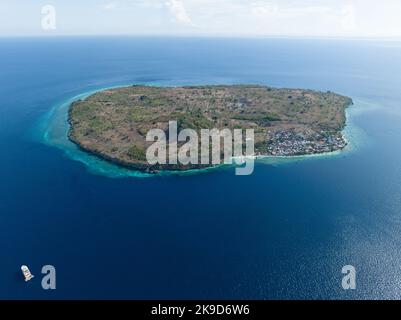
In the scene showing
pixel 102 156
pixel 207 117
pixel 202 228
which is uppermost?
pixel 207 117

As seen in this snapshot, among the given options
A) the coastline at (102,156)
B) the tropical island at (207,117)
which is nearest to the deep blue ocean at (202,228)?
the coastline at (102,156)

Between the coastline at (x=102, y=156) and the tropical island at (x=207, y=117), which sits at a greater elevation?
the tropical island at (x=207, y=117)

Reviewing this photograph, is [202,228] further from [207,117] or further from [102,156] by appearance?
[207,117]

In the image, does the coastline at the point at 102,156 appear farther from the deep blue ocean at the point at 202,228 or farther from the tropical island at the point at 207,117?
the tropical island at the point at 207,117

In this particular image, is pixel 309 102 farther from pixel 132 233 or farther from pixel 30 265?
pixel 30 265

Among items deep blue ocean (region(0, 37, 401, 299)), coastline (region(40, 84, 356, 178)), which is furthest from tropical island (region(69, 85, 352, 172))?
deep blue ocean (region(0, 37, 401, 299))

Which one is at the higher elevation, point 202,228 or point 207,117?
point 207,117

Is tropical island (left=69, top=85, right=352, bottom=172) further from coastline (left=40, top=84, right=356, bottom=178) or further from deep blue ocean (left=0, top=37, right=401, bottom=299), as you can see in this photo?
deep blue ocean (left=0, top=37, right=401, bottom=299)

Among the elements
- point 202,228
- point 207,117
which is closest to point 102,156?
point 202,228

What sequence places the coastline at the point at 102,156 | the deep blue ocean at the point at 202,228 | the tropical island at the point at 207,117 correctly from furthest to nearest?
the tropical island at the point at 207,117 → the coastline at the point at 102,156 → the deep blue ocean at the point at 202,228

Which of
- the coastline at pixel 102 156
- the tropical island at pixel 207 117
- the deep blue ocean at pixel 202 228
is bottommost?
the deep blue ocean at pixel 202 228
